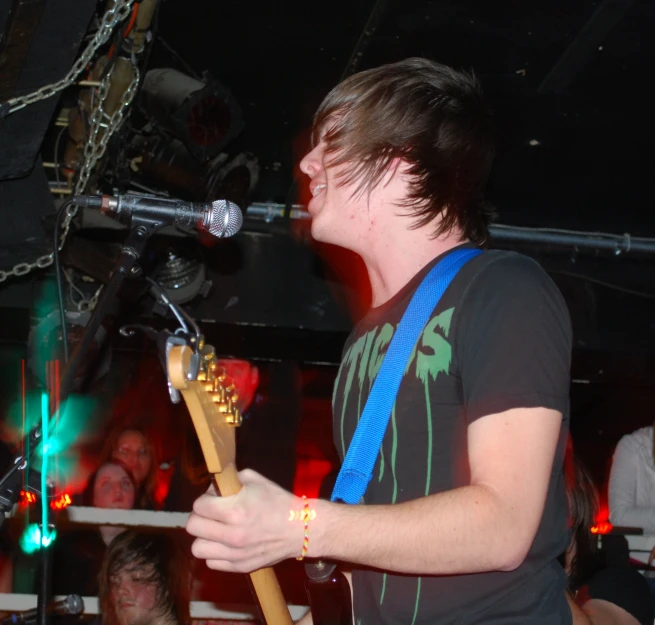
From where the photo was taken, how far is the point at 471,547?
1.23 metres

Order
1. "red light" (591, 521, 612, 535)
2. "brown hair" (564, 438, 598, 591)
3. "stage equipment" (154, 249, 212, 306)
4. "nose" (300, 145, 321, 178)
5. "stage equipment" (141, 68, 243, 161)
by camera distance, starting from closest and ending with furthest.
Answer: "nose" (300, 145, 321, 178), "brown hair" (564, 438, 598, 591), "red light" (591, 521, 612, 535), "stage equipment" (141, 68, 243, 161), "stage equipment" (154, 249, 212, 306)

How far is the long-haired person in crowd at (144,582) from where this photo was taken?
11.8 ft

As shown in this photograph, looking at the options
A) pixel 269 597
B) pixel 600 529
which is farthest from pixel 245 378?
pixel 269 597

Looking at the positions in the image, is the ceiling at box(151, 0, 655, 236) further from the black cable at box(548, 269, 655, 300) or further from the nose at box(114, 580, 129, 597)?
the nose at box(114, 580, 129, 597)

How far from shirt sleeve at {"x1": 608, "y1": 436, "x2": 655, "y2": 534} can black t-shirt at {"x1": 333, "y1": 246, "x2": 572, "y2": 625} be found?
3.36 m

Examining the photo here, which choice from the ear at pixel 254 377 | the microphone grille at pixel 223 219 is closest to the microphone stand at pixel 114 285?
the microphone grille at pixel 223 219

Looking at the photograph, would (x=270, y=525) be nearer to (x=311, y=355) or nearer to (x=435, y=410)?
(x=435, y=410)

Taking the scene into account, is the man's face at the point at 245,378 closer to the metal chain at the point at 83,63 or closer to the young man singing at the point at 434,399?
the metal chain at the point at 83,63

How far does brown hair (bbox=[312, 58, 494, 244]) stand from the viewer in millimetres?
1794

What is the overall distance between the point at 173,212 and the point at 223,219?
125 millimetres

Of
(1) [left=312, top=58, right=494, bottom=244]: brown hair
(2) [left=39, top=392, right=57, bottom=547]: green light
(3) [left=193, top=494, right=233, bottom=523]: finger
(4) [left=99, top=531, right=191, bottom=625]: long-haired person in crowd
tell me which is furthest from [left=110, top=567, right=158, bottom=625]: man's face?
(3) [left=193, top=494, right=233, bottom=523]: finger

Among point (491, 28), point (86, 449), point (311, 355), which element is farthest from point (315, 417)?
point (491, 28)

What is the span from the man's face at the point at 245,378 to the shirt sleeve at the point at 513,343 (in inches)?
237

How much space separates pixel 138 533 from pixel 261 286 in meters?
2.49
